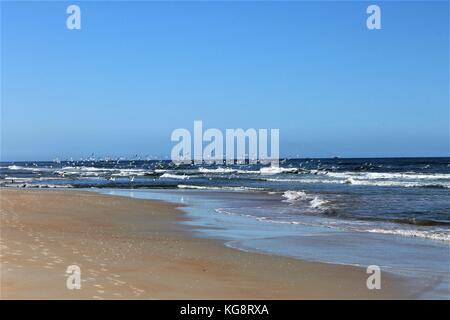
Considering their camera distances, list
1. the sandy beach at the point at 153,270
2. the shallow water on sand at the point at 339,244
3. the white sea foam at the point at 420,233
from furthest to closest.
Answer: the white sea foam at the point at 420,233, the shallow water on sand at the point at 339,244, the sandy beach at the point at 153,270

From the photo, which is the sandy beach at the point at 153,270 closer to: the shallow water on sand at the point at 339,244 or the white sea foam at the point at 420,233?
the shallow water on sand at the point at 339,244

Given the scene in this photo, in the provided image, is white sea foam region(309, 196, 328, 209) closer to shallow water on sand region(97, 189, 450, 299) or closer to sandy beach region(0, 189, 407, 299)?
shallow water on sand region(97, 189, 450, 299)

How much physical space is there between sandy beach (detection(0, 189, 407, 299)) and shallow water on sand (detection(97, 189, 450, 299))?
466mm

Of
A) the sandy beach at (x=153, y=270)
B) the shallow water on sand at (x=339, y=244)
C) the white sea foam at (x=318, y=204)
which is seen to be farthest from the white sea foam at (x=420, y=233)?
the white sea foam at (x=318, y=204)

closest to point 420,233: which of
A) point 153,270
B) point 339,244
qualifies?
point 339,244

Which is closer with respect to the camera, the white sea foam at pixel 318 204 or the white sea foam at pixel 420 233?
the white sea foam at pixel 420 233

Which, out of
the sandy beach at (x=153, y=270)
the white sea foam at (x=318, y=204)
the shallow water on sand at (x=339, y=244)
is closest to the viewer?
the sandy beach at (x=153, y=270)

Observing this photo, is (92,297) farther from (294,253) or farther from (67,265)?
(294,253)

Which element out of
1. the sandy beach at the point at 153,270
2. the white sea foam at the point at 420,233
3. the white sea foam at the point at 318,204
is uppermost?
the sandy beach at the point at 153,270

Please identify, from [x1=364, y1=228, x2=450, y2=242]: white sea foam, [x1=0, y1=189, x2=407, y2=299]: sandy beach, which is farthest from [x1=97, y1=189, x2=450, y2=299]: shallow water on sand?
[x1=0, y1=189, x2=407, y2=299]: sandy beach

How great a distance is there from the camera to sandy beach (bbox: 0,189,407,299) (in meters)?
6.55

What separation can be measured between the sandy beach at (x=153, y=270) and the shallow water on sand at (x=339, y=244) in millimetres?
466

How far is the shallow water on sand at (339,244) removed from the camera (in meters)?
8.18
